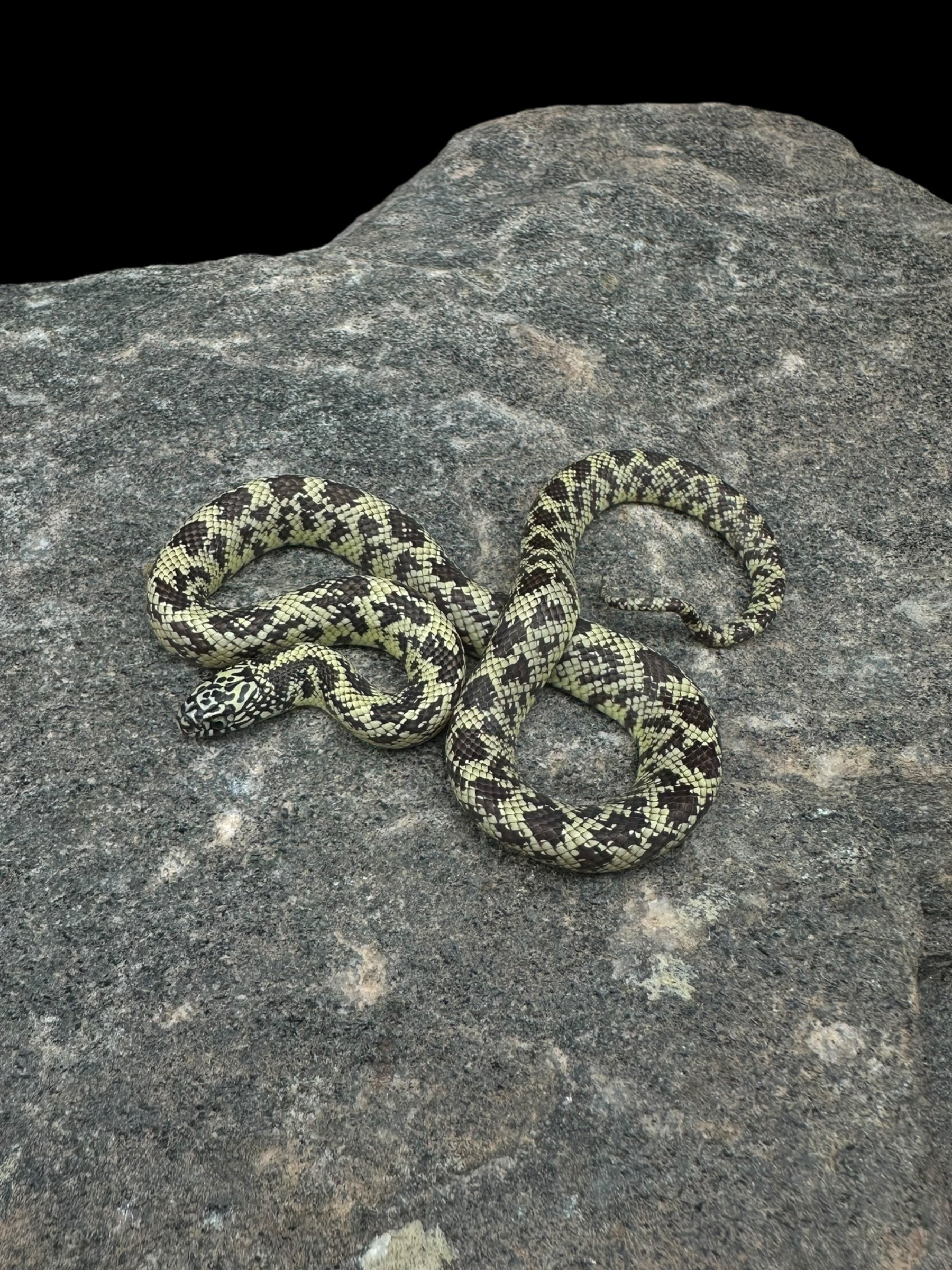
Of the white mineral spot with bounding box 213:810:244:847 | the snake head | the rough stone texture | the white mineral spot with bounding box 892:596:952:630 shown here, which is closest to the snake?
the snake head

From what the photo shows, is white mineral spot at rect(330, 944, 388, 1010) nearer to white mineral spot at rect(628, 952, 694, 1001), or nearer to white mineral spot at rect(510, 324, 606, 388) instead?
white mineral spot at rect(628, 952, 694, 1001)

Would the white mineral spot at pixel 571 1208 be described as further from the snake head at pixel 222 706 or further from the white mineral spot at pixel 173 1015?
the snake head at pixel 222 706

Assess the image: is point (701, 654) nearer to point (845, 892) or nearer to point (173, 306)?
point (845, 892)

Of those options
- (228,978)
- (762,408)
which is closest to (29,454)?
(228,978)

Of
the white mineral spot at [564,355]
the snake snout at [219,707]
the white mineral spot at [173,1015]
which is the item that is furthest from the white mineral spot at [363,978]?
the white mineral spot at [564,355]

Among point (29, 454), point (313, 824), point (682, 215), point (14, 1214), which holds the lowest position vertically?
point (14, 1214)
